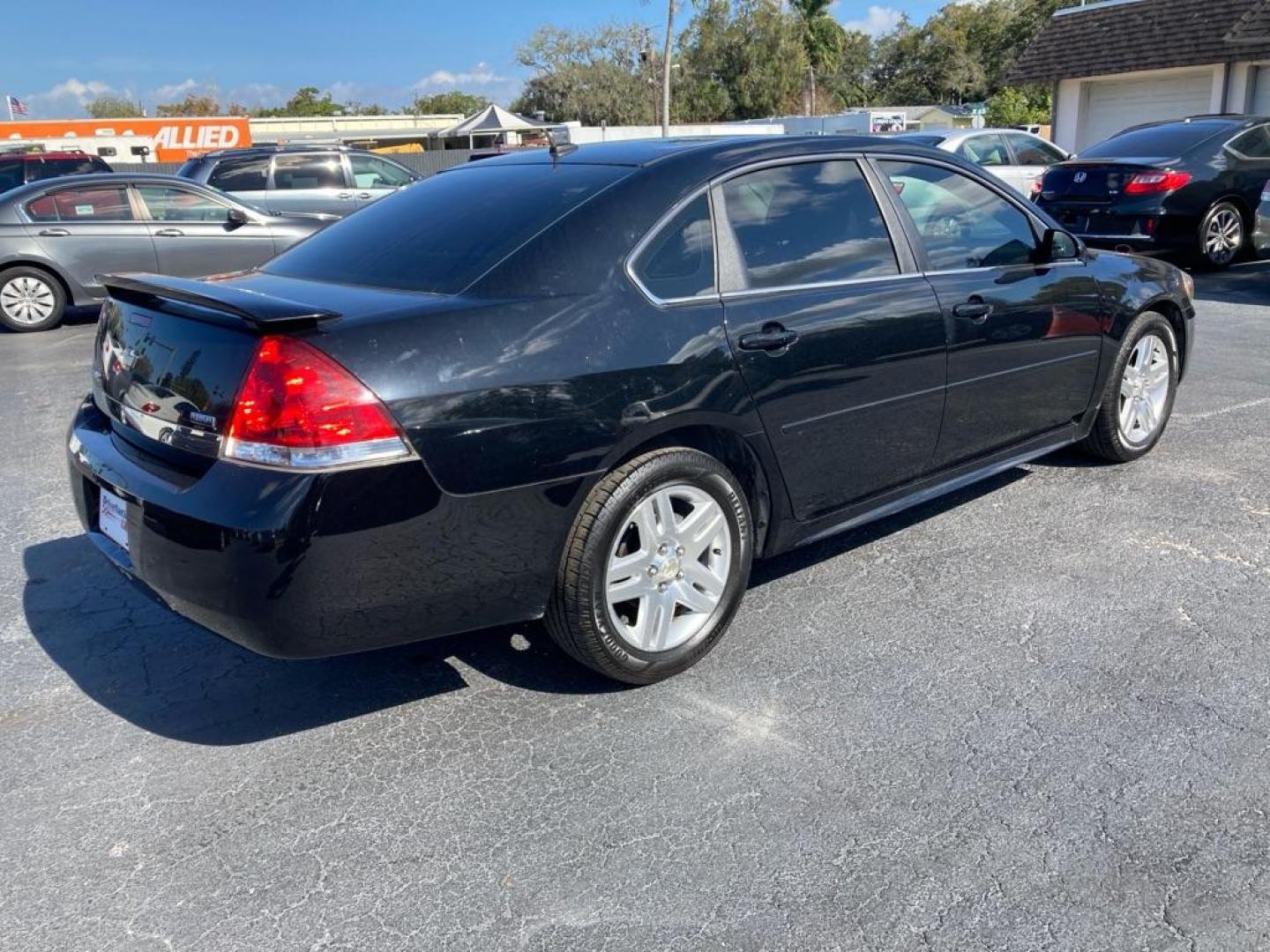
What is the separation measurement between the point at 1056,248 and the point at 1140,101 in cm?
2026

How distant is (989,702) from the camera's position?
3.38 m

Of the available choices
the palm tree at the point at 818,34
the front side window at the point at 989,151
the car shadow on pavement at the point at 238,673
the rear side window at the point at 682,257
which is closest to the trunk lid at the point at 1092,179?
the front side window at the point at 989,151

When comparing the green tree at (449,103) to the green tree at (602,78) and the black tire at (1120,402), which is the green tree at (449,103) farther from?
the black tire at (1120,402)

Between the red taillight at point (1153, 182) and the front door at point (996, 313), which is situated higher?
the red taillight at point (1153, 182)

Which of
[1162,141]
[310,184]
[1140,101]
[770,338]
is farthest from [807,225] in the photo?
[1140,101]

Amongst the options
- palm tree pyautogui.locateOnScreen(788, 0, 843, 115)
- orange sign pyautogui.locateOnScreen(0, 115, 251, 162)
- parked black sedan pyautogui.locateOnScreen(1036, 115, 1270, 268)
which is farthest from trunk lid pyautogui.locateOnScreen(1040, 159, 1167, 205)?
palm tree pyautogui.locateOnScreen(788, 0, 843, 115)

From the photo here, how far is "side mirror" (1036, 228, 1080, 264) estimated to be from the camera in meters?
4.77

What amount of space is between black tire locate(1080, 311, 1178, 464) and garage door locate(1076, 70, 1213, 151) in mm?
17787

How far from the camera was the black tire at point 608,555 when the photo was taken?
3221 millimetres

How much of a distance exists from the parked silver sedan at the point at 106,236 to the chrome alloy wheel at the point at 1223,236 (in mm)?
9420

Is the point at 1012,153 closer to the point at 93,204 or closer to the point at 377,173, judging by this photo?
the point at 377,173

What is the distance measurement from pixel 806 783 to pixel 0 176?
57.4ft

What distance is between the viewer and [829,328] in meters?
3.82

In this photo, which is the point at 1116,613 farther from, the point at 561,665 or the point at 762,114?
the point at 762,114
